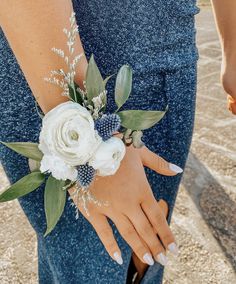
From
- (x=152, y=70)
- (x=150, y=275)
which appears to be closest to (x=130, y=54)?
(x=152, y=70)

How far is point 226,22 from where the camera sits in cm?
107

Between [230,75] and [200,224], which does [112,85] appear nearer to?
[230,75]

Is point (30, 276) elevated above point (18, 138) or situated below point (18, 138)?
below

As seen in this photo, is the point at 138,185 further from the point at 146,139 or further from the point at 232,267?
the point at 232,267

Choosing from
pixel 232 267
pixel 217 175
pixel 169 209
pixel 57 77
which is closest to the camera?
pixel 57 77

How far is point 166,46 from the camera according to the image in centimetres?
87

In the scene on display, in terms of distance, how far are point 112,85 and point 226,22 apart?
37 cm

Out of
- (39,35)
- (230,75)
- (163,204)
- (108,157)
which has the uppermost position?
(39,35)

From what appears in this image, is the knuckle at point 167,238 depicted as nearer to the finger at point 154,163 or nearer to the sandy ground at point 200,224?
the finger at point 154,163

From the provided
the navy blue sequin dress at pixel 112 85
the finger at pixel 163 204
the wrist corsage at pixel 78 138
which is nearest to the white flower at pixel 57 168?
the wrist corsage at pixel 78 138

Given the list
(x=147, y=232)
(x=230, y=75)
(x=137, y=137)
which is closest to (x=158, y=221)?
(x=147, y=232)

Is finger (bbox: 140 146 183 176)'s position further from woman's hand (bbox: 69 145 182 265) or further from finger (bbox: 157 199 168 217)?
finger (bbox: 157 199 168 217)

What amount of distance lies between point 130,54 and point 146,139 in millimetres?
183

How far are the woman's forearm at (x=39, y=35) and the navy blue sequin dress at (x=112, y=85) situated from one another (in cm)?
17
